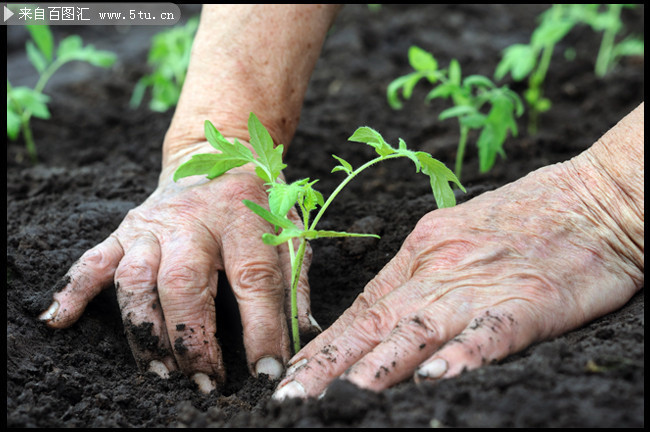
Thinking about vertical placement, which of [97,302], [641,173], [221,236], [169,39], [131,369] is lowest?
[131,369]

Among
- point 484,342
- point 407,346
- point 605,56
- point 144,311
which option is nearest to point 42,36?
point 144,311

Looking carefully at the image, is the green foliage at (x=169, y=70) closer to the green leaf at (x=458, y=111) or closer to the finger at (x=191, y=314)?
the green leaf at (x=458, y=111)

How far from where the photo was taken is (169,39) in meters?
4.30

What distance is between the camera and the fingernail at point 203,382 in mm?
1905

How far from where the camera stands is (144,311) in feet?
6.39

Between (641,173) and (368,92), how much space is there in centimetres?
295

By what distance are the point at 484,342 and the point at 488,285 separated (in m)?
0.20

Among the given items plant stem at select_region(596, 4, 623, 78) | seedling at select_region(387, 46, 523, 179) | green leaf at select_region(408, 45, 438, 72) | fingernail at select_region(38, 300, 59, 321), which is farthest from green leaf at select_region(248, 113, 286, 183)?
plant stem at select_region(596, 4, 623, 78)

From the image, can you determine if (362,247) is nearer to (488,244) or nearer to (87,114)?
(488,244)

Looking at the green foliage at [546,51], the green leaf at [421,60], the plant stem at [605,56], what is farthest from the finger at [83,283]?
the plant stem at [605,56]

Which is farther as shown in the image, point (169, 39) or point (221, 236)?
point (169, 39)

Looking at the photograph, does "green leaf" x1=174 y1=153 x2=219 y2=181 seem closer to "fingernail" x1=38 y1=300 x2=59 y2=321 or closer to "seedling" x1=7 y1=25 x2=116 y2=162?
"fingernail" x1=38 y1=300 x2=59 y2=321

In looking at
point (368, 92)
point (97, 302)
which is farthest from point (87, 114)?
point (97, 302)

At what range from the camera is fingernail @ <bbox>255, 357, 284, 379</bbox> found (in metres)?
1.90
